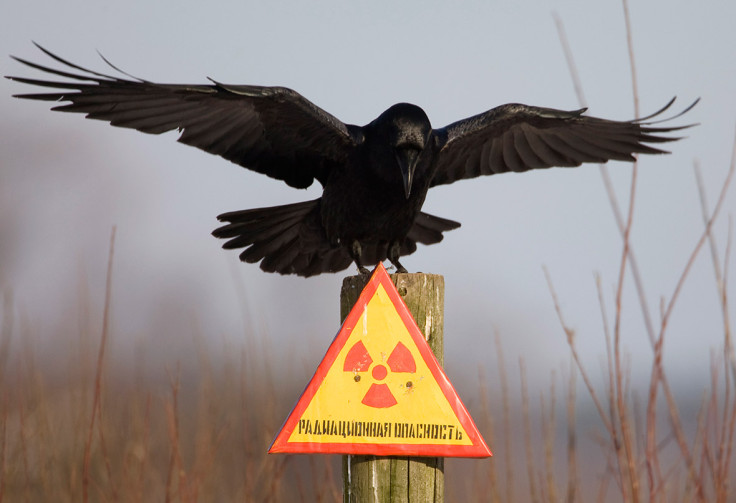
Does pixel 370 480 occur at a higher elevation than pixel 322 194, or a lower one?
lower

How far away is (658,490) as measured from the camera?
2.21m

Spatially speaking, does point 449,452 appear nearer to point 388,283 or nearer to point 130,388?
point 388,283

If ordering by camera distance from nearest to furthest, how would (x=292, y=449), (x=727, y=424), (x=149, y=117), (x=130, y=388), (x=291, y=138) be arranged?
(x=727, y=424) < (x=292, y=449) < (x=130, y=388) < (x=149, y=117) < (x=291, y=138)

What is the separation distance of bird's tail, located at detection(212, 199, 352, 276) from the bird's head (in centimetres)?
90

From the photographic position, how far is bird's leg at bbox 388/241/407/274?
15.6 feet

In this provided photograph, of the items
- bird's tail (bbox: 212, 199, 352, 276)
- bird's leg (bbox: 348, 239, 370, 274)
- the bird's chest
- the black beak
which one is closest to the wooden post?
the black beak

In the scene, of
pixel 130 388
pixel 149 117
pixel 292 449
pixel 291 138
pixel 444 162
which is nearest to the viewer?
pixel 292 449

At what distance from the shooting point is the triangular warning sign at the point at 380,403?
8.26 feet

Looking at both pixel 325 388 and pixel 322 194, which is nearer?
pixel 325 388

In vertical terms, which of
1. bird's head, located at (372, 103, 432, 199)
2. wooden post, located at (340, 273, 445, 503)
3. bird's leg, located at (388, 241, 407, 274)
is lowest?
wooden post, located at (340, 273, 445, 503)

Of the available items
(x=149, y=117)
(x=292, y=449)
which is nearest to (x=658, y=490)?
(x=292, y=449)

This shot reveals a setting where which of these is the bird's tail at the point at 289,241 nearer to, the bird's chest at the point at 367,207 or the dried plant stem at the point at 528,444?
the bird's chest at the point at 367,207

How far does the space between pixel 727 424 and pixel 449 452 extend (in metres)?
0.82

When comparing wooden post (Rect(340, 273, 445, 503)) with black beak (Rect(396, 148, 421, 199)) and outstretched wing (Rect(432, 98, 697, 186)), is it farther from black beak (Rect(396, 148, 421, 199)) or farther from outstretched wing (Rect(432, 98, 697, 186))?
outstretched wing (Rect(432, 98, 697, 186))
